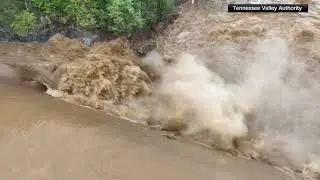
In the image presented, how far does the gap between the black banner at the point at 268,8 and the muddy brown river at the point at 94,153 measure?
4.96 metres

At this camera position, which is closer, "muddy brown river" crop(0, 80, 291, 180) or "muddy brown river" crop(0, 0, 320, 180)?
"muddy brown river" crop(0, 80, 291, 180)

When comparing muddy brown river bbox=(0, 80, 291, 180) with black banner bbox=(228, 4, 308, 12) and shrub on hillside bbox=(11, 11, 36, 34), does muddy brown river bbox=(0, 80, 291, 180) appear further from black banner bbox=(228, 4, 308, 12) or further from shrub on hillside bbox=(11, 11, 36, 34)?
black banner bbox=(228, 4, 308, 12)

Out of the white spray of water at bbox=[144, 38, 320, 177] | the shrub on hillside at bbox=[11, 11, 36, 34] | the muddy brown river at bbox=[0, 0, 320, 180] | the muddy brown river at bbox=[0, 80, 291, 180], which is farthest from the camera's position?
the shrub on hillside at bbox=[11, 11, 36, 34]

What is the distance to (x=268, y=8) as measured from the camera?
10.2 m

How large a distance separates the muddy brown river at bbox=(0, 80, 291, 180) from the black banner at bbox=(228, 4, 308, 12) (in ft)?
16.3

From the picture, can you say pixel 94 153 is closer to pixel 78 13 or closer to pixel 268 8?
pixel 78 13

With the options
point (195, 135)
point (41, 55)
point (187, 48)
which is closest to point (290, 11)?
point (187, 48)

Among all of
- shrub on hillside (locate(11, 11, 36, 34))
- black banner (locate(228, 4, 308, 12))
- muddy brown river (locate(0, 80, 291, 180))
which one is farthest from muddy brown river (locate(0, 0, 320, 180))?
shrub on hillside (locate(11, 11, 36, 34))

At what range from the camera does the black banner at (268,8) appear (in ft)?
33.2

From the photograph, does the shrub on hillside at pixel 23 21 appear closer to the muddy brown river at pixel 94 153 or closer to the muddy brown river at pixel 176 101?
the muddy brown river at pixel 176 101

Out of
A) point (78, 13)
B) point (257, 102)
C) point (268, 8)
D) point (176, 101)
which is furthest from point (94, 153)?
point (268, 8)

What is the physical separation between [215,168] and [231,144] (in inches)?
35.7

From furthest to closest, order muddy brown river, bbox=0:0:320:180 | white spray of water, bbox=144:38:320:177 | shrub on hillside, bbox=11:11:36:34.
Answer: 1. shrub on hillside, bbox=11:11:36:34
2. white spray of water, bbox=144:38:320:177
3. muddy brown river, bbox=0:0:320:180

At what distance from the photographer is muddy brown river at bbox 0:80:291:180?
528 centimetres
